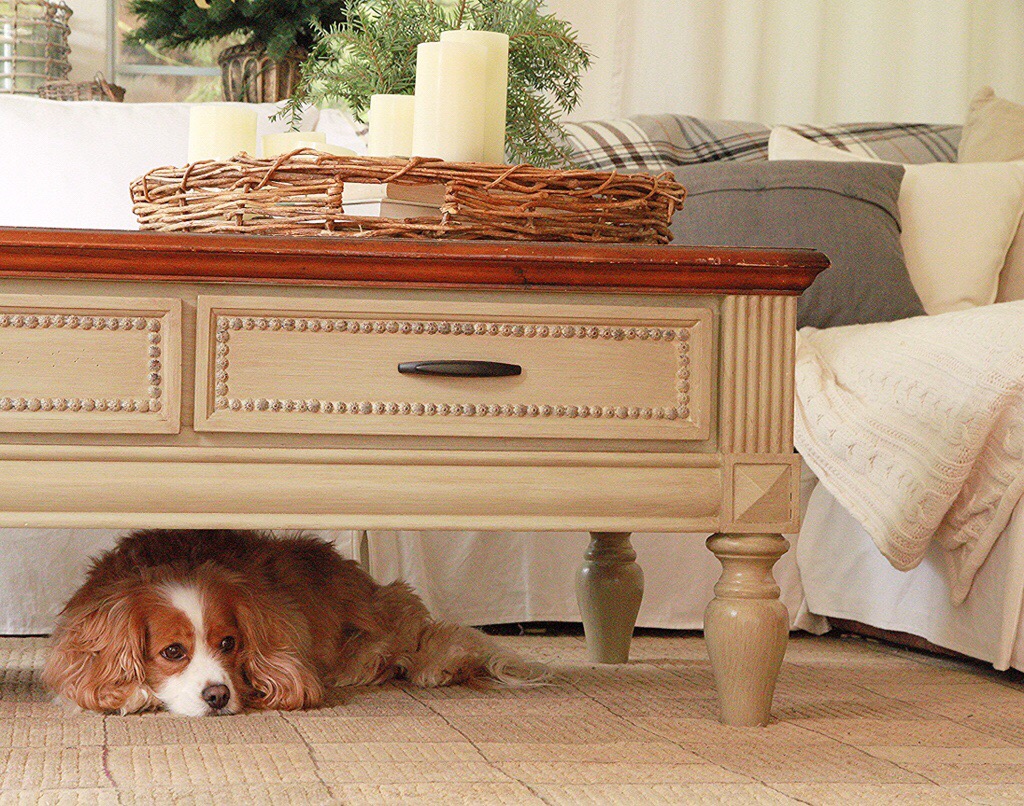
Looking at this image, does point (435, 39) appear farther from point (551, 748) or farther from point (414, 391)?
point (551, 748)

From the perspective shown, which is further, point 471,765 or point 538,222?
point 538,222

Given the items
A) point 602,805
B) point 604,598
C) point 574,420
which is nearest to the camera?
point 602,805

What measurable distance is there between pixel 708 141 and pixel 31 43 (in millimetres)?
1412

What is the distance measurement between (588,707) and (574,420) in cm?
35

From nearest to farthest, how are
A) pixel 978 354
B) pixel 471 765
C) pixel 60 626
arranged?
pixel 471 765 → pixel 60 626 → pixel 978 354

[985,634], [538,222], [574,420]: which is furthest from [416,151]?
[985,634]

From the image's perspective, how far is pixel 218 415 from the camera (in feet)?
3.95

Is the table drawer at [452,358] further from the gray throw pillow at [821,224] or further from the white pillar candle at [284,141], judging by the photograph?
the gray throw pillow at [821,224]

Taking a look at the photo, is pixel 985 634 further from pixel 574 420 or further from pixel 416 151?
pixel 416 151

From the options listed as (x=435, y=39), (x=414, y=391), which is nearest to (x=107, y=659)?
(x=414, y=391)

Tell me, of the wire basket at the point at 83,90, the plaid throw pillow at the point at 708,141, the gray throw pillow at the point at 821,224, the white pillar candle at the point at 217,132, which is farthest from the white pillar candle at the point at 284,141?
the wire basket at the point at 83,90

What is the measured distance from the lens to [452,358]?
123 cm

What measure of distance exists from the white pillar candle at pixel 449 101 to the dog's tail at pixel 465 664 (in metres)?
0.57

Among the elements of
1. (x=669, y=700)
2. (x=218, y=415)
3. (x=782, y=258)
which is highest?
(x=782, y=258)
